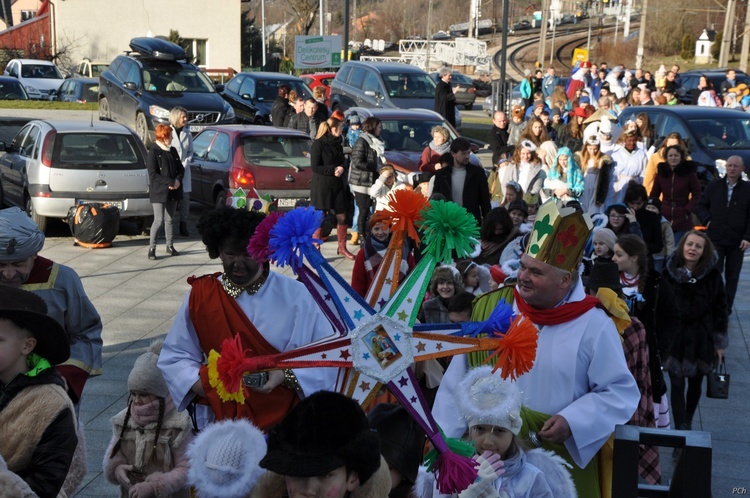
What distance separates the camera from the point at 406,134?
18234 mm

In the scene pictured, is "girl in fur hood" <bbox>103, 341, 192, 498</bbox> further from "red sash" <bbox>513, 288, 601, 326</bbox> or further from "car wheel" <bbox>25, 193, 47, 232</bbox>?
"car wheel" <bbox>25, 193, 47, 232</bbox>

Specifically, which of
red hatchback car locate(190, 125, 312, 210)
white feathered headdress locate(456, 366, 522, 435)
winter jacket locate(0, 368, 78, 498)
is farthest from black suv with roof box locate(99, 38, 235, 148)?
white feathered headdress locate(456, 366, 522, 435)

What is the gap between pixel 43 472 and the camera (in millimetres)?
3590

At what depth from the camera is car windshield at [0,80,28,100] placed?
34.9 meters

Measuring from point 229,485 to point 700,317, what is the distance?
5.44m

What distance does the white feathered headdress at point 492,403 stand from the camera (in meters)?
3.79

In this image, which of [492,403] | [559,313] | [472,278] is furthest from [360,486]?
[472,278]

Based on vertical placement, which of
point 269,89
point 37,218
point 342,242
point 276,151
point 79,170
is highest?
point 269,89

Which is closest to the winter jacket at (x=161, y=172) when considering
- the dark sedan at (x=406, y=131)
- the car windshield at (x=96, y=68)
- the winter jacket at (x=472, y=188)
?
the winter jacket at (x=472, y=188)

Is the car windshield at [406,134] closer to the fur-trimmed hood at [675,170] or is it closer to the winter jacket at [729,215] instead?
the fur-trimmed hood at [675,170]

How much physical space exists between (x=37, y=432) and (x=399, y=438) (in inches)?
48.3

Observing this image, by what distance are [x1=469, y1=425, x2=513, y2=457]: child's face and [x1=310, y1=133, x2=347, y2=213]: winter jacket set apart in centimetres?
1040

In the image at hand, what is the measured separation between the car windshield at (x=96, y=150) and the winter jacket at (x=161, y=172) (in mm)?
1391

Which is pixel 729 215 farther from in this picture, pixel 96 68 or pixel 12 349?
pixel 96 68
